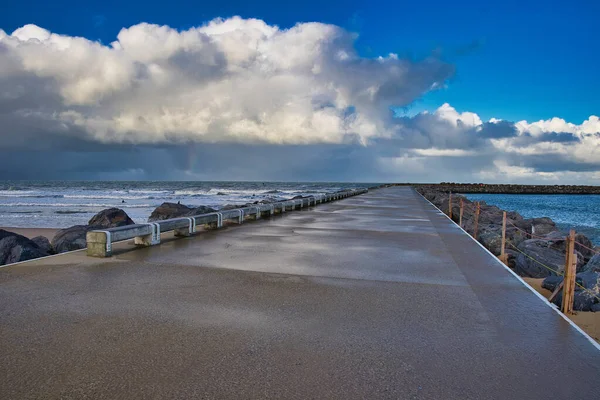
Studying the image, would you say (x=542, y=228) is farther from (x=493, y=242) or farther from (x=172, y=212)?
(x=172, y=212)

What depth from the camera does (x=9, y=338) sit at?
3.94 meters

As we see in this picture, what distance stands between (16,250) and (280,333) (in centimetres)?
887

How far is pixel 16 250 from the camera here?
10.2 meters

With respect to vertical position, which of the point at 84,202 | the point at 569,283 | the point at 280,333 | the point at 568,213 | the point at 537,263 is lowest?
the point at 568,213

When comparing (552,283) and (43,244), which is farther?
(43,244)

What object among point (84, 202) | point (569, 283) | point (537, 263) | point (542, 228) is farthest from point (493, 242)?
point (84, 202)

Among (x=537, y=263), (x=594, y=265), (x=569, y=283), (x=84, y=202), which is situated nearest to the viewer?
(x=569, y=283)

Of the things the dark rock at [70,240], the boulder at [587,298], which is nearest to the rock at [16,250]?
the dark rock at [70,240]

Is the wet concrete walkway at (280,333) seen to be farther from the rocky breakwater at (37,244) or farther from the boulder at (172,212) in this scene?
the boulder at (172,212)

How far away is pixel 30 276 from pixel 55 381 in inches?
150

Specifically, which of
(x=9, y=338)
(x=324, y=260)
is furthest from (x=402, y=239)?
(x=9, y=338)

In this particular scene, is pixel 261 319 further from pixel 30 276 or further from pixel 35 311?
pixel 30 276

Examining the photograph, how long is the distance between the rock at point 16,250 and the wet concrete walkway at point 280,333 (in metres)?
3.35

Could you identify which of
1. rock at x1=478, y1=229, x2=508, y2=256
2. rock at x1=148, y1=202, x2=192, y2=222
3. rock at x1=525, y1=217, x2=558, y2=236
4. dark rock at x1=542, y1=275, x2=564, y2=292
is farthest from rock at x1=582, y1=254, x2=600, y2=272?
rock at x1=148, y1=202, x2=192, y2=222
